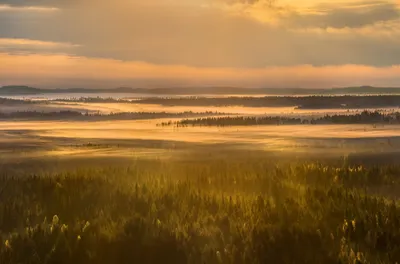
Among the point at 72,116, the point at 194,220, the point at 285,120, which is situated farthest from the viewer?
the point at 72,116

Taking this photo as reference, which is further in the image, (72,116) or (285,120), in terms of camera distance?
(72,116)

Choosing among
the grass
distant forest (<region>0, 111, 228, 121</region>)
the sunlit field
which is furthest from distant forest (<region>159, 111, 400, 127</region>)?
the grass

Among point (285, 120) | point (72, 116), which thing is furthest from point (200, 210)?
point (72, 116)

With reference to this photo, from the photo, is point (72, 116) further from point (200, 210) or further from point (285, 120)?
point (200, 210)

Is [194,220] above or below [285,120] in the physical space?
A: above

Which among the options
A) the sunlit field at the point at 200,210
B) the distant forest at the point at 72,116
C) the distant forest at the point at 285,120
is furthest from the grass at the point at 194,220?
the distant forest at the point at 72,116

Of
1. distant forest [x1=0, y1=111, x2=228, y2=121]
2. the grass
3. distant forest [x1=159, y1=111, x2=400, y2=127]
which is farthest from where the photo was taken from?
distant forest [x1=0, y1=111, x2=228, y2=121]

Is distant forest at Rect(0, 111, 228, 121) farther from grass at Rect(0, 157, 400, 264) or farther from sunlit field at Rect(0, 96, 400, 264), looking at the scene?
grass at Rect(0, 157, 400, 264)

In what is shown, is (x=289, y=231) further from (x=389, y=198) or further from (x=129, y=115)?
(x=129, y=115)

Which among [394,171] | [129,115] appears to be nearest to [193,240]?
[394,171]
